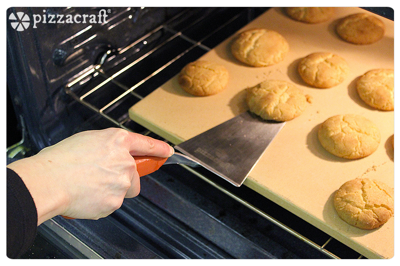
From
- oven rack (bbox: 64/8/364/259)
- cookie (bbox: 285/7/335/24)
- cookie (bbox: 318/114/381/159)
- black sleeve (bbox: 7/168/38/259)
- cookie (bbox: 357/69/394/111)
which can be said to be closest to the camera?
black sleeve (bbox: 7/168/38/259)

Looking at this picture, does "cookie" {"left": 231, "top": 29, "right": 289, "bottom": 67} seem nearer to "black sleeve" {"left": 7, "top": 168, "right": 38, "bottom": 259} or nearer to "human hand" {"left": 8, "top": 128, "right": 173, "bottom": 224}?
"human hand" {"left": 8, "top": 128, "right": 173, "bottom": 224}

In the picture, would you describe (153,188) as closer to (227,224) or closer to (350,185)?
(227,224)

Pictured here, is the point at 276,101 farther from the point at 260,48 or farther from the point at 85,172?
the point at 85,172

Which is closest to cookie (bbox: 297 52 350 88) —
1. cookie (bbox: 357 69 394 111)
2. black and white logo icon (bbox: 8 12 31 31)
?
cookie (bbox: 357 69 394 111)

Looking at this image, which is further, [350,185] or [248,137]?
[248,137]

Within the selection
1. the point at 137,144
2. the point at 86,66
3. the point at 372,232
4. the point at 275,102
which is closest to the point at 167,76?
the point at 86,66

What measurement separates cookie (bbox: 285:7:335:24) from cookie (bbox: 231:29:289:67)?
0.19 m

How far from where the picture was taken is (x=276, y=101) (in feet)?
→ 4.40

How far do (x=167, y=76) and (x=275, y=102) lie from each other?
59 cm

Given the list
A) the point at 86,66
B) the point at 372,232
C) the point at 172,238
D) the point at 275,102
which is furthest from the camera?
the point at 86,66

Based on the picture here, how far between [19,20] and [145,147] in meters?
0.59

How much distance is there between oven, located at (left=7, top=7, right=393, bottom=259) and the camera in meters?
1.12

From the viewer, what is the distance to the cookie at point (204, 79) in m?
1.42

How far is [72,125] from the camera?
5.15 feet
